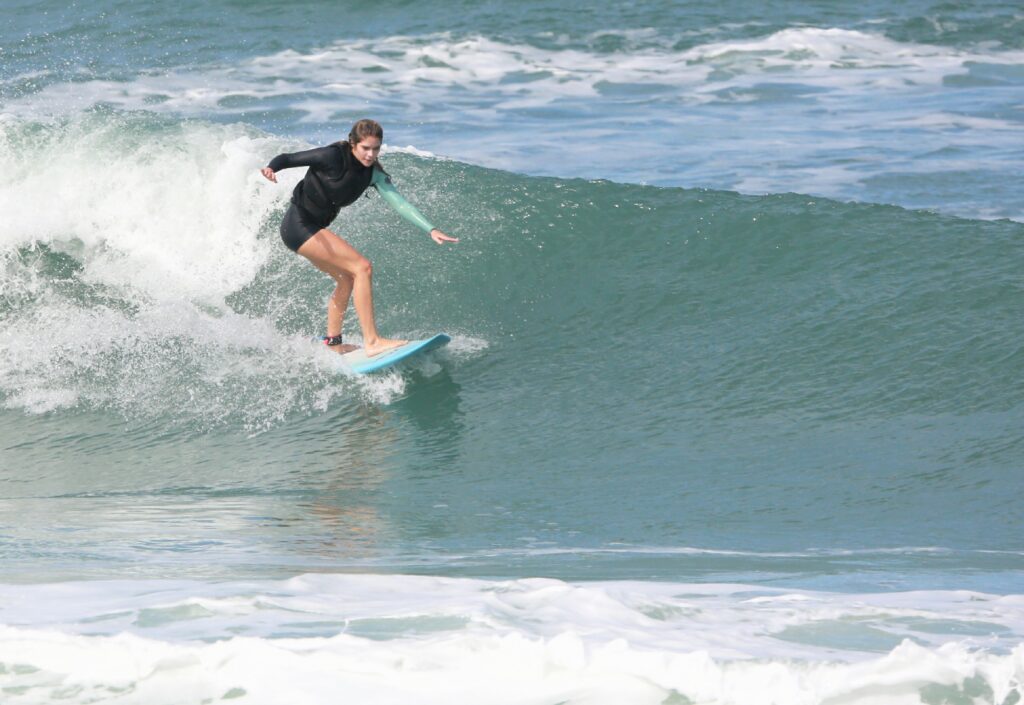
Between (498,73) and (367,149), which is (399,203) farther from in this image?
(498,73)

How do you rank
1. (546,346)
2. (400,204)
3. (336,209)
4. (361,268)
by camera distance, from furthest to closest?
(546,346) < (336,209) < (361,268) < (400,204)

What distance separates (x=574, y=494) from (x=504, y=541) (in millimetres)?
820

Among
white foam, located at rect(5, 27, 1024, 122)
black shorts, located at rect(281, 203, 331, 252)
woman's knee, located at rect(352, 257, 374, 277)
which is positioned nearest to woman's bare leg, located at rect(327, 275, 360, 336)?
woman's knee, located at rect(352, 257, 374, 277)

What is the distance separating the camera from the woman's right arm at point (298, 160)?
7.17m

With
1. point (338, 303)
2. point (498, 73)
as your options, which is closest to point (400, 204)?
point (338, 303)

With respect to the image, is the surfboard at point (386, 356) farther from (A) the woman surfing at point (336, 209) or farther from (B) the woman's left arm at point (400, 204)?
(B) the woman's left arm at point (400, 204)

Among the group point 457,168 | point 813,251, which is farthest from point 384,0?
point 813,251

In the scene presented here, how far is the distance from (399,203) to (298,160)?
1.96ft

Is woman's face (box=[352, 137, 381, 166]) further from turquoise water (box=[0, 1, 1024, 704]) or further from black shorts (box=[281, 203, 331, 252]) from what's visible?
turquoise water (box=[0, 1, 1024, 704])

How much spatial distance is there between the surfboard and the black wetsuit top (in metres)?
0.79

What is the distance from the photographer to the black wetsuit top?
7.35m

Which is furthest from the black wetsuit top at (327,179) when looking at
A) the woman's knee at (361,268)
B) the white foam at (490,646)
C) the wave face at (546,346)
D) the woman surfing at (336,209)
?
the white foam at (490,646)

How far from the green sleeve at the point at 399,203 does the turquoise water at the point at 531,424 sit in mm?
1017

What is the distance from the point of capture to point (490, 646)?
314 cm
